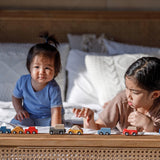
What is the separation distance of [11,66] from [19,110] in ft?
1.24

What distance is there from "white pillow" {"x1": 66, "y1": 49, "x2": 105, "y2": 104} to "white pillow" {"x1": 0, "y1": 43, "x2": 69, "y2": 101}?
313 mm

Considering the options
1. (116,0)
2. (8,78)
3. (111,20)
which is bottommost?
(8,78)

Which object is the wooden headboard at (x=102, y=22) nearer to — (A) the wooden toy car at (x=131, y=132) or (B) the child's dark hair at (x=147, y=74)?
(B) the child's dark hair at (x=147, y=74)

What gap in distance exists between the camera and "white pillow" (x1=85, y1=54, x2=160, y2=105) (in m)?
1.81

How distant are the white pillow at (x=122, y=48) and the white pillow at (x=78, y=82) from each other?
0.19 m

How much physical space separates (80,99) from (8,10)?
921mm

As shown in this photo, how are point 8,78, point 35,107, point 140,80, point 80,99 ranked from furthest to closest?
point 80,99 → point 8,78 → point 35,107 → point 140,80

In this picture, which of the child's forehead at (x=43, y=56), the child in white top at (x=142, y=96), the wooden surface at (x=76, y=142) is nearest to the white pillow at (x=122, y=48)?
the child in white top at (x=142, y=96)

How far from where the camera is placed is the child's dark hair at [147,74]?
1.18 m

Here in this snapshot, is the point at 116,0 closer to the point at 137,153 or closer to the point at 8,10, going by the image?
the point at 8,10

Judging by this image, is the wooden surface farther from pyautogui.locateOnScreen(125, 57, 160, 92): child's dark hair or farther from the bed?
pyautogui.locateOnScreen(125, 57, 160, 92): child's dark hair

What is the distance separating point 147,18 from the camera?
7.70 feet

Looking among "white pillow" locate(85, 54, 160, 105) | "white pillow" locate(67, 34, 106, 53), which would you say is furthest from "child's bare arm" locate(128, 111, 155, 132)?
"white pillow" locate(67, 34, 106, 53)

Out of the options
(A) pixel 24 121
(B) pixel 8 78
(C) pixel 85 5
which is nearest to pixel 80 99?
(B) pixel 8 78
